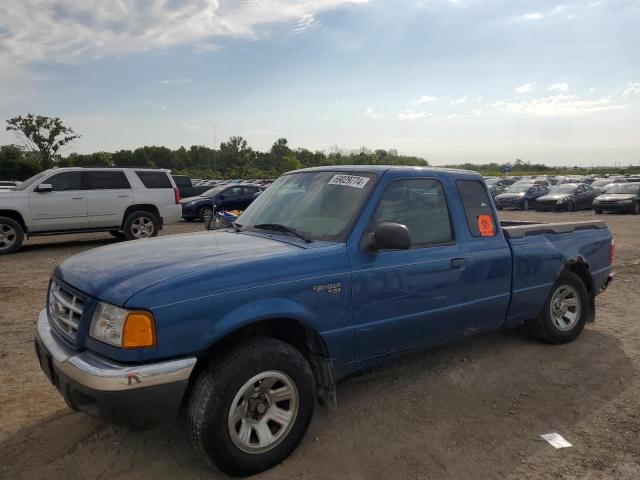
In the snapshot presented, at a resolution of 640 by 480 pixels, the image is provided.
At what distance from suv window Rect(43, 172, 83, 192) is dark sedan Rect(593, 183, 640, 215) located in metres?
22.6

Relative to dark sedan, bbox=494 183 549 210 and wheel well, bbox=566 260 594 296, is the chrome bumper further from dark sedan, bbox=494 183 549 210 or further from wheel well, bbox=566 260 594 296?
dark sedan, bbox=494 183 549 210

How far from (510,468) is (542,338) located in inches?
90.6

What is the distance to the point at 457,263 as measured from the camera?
3783mm

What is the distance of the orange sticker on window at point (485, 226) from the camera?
4109 millimetres

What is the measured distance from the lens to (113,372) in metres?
2.43

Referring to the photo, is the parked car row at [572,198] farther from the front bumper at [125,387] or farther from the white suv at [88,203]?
the front bumper at [125,387]

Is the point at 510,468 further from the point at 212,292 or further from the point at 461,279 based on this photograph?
the point at 212,292

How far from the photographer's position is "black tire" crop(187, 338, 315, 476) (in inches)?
102

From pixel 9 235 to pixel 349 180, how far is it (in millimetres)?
10048

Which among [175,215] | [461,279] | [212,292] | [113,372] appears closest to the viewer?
[113,372]

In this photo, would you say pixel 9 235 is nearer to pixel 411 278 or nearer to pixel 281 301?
pixel 281 301

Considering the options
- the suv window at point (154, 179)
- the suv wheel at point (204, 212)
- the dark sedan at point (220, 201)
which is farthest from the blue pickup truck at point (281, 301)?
the dark sedan at point (220, 201)

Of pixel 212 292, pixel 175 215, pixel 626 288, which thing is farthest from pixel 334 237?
pixel 175 215

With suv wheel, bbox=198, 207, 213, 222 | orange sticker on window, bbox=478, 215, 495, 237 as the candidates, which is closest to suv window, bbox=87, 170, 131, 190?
suv wheel, bbox=198, 207, 213, 222
